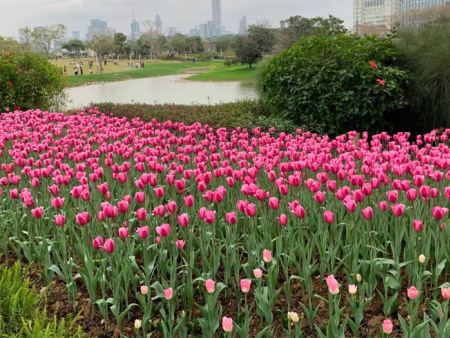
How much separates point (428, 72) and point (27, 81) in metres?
11.2

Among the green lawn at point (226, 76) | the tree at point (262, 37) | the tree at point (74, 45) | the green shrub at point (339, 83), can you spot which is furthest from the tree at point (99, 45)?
the green shrub at point (339, 83)

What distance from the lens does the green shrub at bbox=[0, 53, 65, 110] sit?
578 inches

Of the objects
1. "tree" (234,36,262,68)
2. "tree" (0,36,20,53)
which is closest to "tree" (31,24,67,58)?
"tree" (0,36,20,53)

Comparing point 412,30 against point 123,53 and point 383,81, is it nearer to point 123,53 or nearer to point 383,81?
point 383,81

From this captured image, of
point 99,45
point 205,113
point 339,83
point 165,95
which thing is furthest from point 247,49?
point 339,83

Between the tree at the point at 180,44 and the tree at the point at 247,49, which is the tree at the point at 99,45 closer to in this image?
the tree at the point at 247,49

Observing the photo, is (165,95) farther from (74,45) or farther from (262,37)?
(74,45)

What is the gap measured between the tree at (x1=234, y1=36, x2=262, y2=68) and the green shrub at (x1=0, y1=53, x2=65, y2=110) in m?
39.4

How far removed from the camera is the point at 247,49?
53.7m

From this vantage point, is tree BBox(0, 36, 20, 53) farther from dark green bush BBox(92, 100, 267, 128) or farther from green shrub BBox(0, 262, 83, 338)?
green shrub BBox(0, 262, 83, 338)

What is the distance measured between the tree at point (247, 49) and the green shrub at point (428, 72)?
43.8 meters

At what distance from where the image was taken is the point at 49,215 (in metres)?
4.54

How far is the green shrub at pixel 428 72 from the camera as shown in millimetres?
8977

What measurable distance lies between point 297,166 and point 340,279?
117 cm
